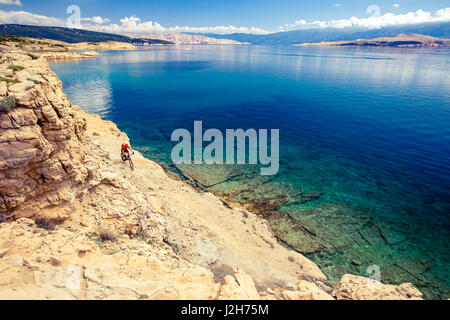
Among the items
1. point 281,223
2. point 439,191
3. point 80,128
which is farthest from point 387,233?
point 80,128

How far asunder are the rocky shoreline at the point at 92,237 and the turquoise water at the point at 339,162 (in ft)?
12.0

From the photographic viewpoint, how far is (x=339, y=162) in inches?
1145

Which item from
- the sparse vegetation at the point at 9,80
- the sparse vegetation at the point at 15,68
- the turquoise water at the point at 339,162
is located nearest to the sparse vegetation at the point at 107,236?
the sparse vegetation at the point at 9,80

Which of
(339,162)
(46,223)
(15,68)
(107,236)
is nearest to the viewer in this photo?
(46,223)

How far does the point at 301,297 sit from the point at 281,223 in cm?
970

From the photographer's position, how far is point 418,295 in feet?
39.5

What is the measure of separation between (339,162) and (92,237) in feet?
93.4

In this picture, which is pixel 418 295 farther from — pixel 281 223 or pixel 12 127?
pixel 12 127
